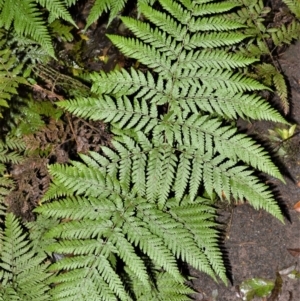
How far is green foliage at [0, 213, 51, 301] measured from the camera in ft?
12.8

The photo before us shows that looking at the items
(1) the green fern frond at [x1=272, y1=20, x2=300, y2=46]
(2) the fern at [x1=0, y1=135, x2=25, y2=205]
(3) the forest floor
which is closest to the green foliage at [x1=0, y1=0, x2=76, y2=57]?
(3) the forest floor

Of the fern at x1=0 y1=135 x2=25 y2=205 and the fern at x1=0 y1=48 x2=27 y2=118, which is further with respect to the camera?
the fern at x1=0 y1=135 x2=25 y2=205

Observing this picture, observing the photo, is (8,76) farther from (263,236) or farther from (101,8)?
(263,236)

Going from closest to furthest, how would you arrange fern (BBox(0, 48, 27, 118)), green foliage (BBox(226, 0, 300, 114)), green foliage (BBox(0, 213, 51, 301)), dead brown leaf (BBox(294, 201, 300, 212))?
1. fern (BBox(0, 48, 27, 118))
2. green foliage (BBox(0, 213, 51, 301))
3. green foliage (BBox(226, 0, 300, 114))
4. dead brown leaf (BBox(294, 201, 300, 212))

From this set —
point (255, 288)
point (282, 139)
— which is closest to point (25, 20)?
point (282, 139)

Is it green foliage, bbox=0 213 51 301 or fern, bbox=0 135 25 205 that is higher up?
fern, bbox=0 135 25 205

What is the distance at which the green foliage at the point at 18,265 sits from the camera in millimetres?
3895

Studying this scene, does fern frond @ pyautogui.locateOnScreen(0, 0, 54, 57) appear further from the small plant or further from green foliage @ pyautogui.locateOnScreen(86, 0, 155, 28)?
the small plant

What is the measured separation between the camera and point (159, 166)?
3525 mm

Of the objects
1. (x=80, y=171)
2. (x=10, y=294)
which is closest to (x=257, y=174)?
(x=80, y=171)

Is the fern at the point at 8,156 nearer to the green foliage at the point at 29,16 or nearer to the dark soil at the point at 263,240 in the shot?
the green foliage at the point at 29,16

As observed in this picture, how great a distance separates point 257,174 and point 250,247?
2.41 feet

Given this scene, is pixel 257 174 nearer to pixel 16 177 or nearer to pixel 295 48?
pixel 295 48

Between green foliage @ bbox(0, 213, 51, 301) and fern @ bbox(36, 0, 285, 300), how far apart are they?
22.1 inches
